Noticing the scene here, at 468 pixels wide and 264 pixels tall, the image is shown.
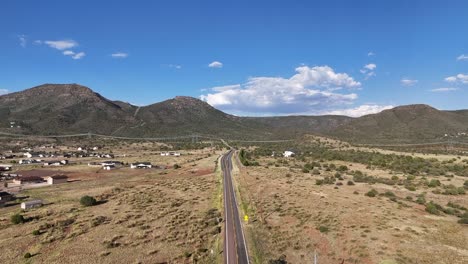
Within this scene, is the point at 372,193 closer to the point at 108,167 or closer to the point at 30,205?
the point at 30,205

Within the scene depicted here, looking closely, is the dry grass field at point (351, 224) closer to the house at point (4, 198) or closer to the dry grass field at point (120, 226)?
the dry grass field at point (120, 226)

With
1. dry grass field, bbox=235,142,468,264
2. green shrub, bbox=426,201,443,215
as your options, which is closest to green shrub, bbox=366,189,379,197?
dry grass field, bbox=235,142,468,264

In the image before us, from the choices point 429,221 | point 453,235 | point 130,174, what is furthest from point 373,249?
point 130,174

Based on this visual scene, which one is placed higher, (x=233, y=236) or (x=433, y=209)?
(x=433, y=209)

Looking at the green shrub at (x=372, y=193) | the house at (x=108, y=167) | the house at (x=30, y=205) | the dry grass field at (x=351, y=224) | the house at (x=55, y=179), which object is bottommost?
the dry grass field at (x=351, y=224)

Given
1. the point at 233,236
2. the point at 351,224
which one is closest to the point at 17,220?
the point at 233,236

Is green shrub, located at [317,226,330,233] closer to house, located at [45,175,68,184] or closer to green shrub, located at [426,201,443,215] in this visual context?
green shrub, located at [426,201,443,215]

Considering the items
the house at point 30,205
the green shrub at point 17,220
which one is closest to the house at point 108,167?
Answer: the house at point 30,205
